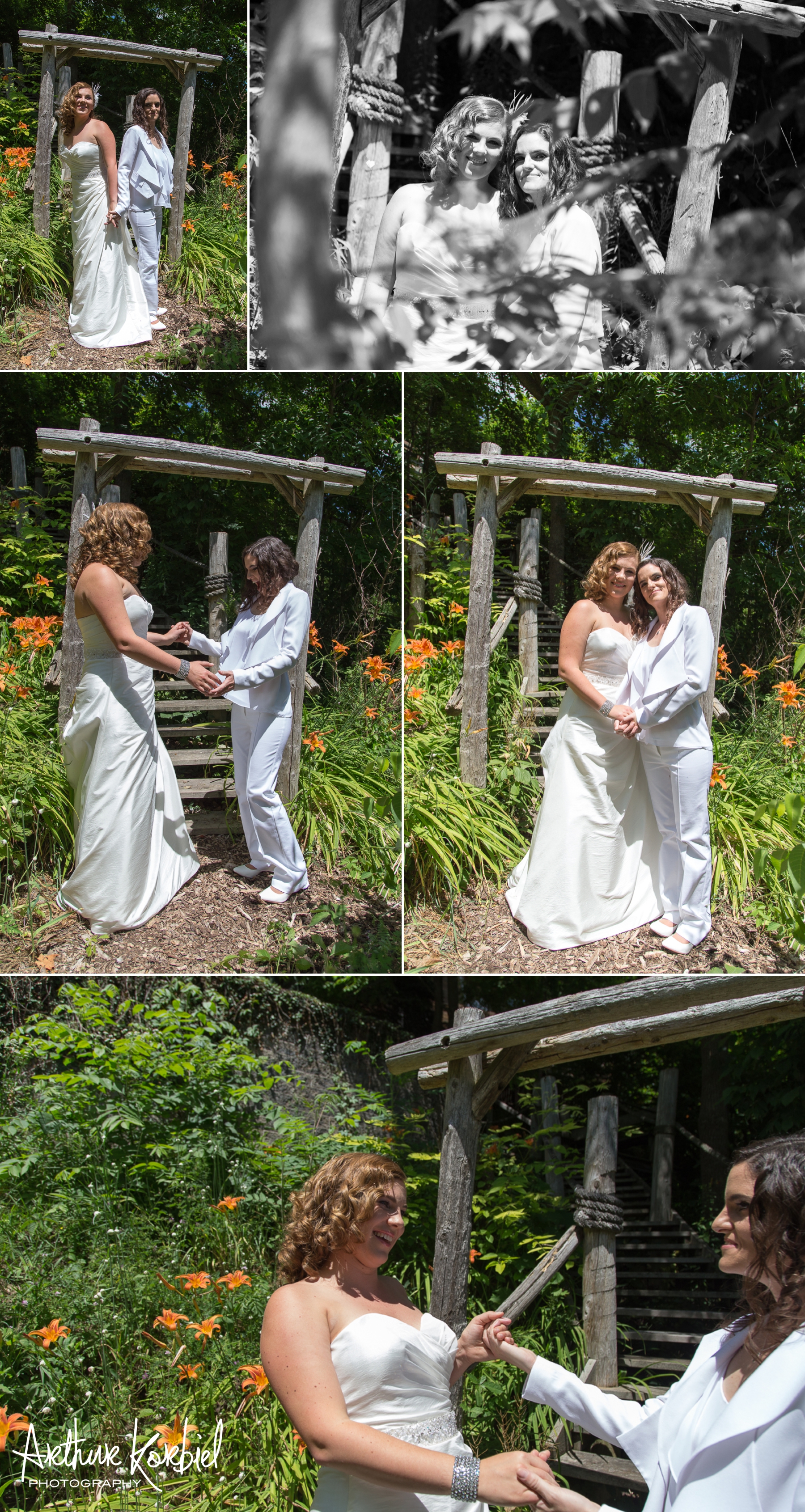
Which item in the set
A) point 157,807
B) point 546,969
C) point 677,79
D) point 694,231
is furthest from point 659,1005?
point 677,79

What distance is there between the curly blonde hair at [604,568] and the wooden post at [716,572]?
1.02 feet

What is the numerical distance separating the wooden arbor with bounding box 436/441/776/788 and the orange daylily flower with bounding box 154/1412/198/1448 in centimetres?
259

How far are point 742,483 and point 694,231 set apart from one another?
102 cm

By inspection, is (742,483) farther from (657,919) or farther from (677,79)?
(657,919)

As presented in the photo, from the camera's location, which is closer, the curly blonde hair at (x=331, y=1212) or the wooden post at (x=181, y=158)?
the curly blonde hair at (x=331, y=1212)

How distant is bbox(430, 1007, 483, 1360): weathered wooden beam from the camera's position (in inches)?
161

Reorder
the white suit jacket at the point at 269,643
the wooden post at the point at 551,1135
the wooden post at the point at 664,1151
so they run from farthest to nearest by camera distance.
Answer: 1. the wooden post at the point at 664,1151
2. the wooden post at the point at 551,1135
3. the white suit jacket at the point at 269,643

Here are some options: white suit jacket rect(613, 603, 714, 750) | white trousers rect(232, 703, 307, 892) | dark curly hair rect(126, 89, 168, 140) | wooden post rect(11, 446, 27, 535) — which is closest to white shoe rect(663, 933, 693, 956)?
white suit jacket rect(613, 603, 714, 750)

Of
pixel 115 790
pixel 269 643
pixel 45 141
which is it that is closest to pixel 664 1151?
pixel 269 643

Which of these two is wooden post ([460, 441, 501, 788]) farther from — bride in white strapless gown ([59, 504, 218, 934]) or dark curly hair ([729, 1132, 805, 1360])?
dark curly hair ([729, 1132, 805, 1360])

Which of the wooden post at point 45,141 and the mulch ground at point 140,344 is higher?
the wooden post at point 45,141

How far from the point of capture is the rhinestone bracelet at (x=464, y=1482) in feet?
6.56

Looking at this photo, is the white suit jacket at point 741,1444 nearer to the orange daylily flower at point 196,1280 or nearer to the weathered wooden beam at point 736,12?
the orange daylily flower at point 196,1280

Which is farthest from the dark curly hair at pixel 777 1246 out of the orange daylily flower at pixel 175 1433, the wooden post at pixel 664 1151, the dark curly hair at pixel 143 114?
the wooden post at pixel 664 1151
